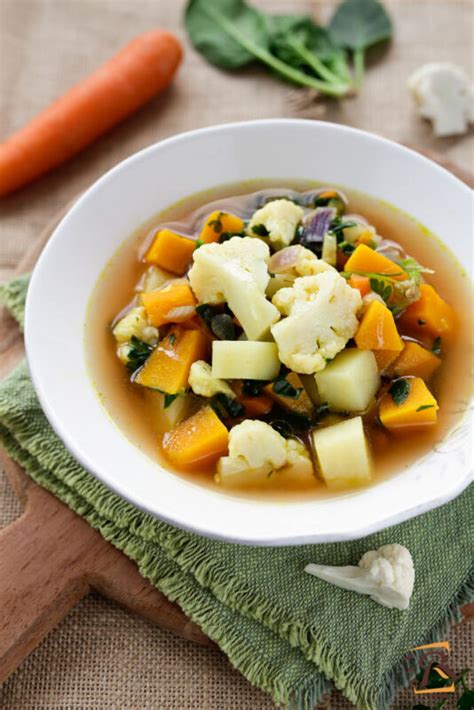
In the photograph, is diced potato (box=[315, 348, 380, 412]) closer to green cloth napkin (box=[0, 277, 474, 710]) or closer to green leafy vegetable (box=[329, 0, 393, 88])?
green cloth napkin (box=[0, 277, 474, 710])

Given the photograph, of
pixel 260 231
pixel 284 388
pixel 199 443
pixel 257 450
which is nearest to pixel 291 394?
pixel 284 388

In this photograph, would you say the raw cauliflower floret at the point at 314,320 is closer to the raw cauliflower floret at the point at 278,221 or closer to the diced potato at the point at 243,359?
Answer: the diced potato at the point at 243,359

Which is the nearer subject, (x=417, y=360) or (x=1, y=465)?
(x=417, y=360)

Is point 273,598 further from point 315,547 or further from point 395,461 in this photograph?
point 395,461

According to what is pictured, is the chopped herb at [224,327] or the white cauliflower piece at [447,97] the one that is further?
the white cauliflower piece at [447,97]

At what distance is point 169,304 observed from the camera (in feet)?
10.1

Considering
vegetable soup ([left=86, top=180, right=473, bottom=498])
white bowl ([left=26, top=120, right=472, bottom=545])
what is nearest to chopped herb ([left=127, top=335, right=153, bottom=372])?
vegetable soup ([left=86, top=180, right=473, bottom=498])

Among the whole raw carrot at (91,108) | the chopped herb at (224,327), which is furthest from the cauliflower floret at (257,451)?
the whole raw carrot at (91,108)

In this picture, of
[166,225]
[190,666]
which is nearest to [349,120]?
[166,225]

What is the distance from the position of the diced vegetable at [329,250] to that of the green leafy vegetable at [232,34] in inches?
69.0

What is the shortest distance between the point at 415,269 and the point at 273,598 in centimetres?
140

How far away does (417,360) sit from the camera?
3.13m

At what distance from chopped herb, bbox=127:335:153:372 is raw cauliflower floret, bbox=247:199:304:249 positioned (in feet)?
2.15

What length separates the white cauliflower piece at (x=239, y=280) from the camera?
2.86 metres
